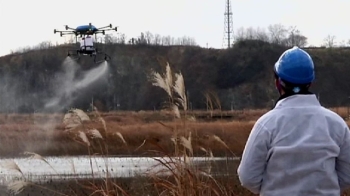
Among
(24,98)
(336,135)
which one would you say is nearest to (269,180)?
(336,135)

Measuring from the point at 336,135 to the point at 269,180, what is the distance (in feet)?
1.36

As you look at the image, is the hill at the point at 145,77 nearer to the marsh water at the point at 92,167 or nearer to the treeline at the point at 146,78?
the treeline at the point at 146,78

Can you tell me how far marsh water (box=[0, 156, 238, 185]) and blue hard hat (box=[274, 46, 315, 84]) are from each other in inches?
101

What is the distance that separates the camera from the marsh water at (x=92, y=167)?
719cm

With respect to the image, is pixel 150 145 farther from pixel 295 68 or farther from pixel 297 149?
pixel 297 149

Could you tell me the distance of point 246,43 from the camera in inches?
3270

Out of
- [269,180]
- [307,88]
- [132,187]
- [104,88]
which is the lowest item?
[104,88]

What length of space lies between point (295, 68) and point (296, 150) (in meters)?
0.44

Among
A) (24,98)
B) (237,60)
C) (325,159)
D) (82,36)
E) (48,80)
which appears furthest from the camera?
(237,60)

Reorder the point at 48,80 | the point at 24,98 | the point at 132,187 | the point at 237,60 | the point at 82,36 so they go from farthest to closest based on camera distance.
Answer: the point at 237,60, the point at 48,80, the point at 24,98, the point at 82,36, the point at 132,187

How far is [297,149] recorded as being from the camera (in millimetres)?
3945

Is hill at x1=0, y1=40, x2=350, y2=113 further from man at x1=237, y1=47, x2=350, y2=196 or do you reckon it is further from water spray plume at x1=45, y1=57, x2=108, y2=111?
man at x1=237, y1=47, x2=350, y2=196

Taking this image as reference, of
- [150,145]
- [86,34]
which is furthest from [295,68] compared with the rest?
[86,34]

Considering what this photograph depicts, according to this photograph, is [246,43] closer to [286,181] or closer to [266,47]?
[266,47]
